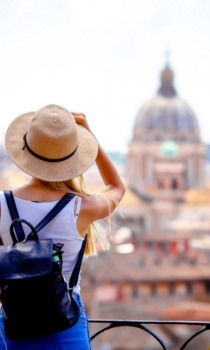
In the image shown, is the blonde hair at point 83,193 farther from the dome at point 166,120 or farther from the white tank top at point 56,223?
the dome at point 166,120

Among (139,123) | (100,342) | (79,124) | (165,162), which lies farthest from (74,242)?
(139,123)

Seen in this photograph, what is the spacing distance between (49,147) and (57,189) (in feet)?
0.19

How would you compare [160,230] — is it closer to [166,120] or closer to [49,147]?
[166,120]

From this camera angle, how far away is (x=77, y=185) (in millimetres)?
888

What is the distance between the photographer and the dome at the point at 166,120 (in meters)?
25.4

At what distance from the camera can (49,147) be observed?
85cm

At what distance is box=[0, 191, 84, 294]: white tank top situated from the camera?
2.68ft

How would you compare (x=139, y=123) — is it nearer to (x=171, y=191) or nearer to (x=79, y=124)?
(x=171, y=191)

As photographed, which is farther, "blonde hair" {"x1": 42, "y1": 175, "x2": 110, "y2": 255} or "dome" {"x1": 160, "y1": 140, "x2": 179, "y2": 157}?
"dome" {"x1": 160, "y1": 140, "x2": 179, "y2": 157}

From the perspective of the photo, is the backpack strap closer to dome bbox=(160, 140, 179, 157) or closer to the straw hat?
the straw hat

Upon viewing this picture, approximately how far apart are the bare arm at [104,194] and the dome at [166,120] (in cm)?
2423

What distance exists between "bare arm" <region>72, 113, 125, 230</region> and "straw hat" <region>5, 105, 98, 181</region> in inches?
1.8

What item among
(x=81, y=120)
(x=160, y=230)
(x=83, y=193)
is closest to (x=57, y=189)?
(x=83, y=193)

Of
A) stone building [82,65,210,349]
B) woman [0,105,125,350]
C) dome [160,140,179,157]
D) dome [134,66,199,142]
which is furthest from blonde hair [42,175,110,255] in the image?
dome [134,66,199,142]
